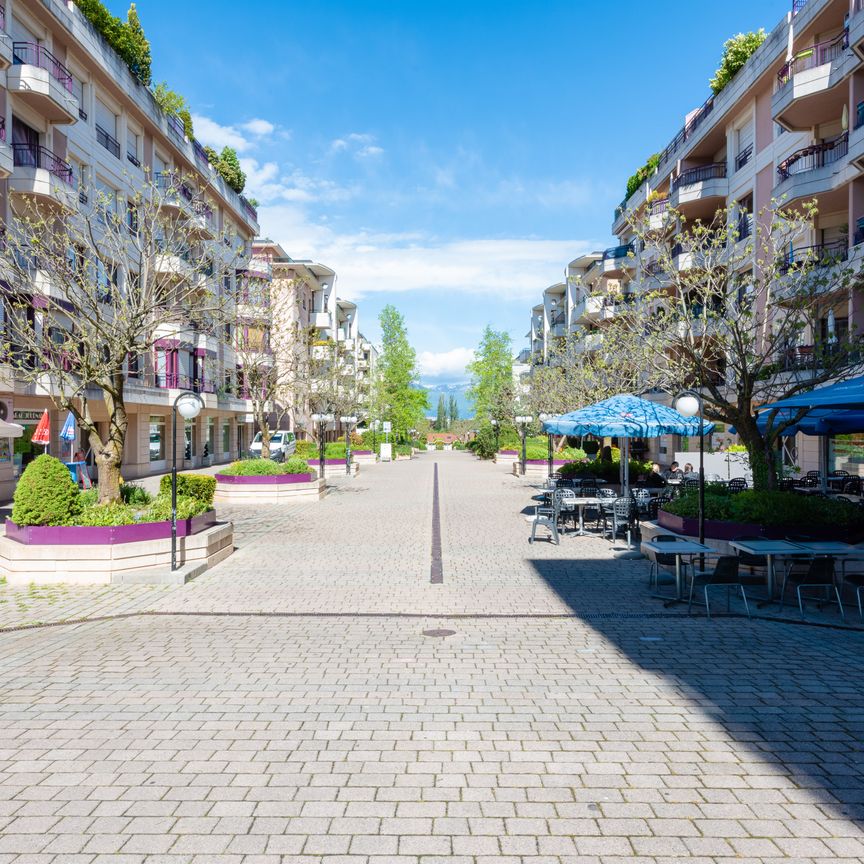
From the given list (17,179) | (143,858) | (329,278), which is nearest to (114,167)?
(17,179)

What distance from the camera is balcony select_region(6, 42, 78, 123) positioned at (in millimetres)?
20469

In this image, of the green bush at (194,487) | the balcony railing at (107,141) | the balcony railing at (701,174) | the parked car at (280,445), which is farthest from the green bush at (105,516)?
the balcony railing at (701,174)

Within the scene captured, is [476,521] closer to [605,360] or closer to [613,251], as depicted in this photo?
[605,360]

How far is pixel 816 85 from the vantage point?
813 inches

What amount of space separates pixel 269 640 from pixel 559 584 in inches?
173

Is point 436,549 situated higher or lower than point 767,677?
higher

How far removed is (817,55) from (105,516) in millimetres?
24097

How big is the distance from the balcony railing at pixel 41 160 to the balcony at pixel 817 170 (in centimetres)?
2276

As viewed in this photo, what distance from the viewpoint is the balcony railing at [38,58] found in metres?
21.2

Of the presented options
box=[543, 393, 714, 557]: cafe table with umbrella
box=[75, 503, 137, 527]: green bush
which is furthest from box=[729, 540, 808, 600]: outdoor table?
box=[75, 503, 137, 527]: green bush

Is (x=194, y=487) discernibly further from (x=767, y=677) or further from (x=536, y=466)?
(x=536, y=466)

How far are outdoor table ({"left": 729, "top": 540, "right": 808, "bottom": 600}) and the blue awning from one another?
5.18 metres

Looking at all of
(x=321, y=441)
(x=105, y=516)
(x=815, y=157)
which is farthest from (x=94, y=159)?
(x=815, y=157)

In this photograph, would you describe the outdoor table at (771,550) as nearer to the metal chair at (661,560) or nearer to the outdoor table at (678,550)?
the outdoor table at (678,550)
